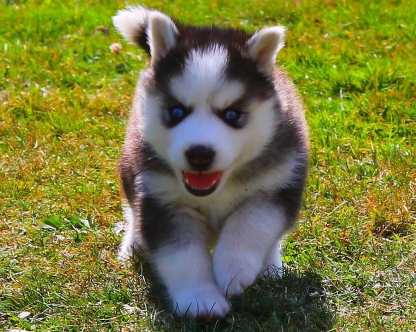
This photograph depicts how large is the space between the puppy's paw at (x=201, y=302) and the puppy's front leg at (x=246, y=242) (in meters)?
0.06

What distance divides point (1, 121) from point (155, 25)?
2.79 meters

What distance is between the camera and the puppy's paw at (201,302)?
3.71 meters

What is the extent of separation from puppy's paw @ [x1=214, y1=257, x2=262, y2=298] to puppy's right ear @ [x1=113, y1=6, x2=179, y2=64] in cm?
115

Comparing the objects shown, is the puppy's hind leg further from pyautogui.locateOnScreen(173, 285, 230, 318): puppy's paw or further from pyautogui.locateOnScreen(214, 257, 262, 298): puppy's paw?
pyautogui.locateOnScreen(173, 285, 230, 318): puppy's paw

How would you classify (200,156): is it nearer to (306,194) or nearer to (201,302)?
(201,302)

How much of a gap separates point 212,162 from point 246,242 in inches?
18.7

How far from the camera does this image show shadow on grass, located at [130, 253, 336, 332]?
12.1 ft

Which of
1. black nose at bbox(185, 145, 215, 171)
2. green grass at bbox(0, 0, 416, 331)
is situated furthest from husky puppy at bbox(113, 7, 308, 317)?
green grass at bbox(0, 0, 416, 331)

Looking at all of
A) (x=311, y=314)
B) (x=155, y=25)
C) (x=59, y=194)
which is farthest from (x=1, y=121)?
(x=311, y=314)

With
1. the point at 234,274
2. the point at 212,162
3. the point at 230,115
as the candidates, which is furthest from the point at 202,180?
the point at 234,274

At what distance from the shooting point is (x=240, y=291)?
12.6 feet

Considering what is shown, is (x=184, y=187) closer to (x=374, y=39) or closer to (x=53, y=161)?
(x=53, y=161)

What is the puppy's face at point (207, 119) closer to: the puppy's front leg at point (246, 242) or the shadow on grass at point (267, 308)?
the puppy's front leg at point (246, 242)

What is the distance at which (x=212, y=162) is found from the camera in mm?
3729
